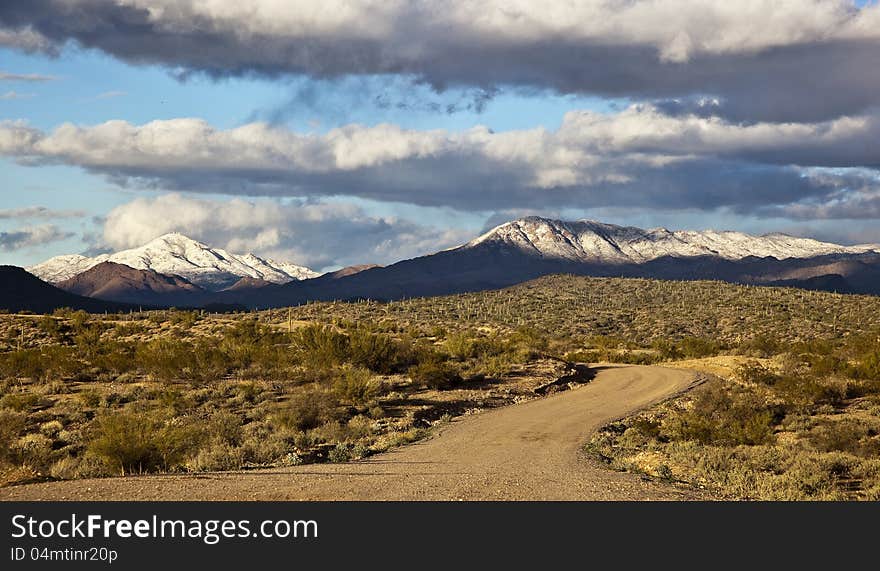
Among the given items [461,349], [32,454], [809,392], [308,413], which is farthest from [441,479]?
[461,349]

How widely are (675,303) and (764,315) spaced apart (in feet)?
59.1

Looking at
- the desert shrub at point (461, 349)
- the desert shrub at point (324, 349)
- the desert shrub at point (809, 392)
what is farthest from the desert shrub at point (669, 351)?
the desert shrub at point (324, 349)

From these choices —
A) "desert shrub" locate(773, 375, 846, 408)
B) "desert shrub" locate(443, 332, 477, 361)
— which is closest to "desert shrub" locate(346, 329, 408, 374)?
"desert shrub" locate(443, 332, 477, 361)

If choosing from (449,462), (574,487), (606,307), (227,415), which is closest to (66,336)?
(227,415)

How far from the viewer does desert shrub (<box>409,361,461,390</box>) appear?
117 feet

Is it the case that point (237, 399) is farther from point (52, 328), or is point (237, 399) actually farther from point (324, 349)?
point (52, 328)

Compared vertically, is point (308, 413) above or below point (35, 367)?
below

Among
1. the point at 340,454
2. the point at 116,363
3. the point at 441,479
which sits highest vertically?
the point at 116,363

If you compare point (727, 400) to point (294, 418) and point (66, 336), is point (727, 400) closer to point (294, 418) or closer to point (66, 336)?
point (294, 418)

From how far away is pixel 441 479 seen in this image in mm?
16203

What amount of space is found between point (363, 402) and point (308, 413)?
201 inches

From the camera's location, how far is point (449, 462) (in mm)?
18844

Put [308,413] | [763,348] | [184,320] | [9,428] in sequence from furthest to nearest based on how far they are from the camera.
Answer: [184,320] < [763,348] < [308,413] < [9,428]

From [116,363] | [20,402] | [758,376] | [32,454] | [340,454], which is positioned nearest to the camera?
[32,454]
